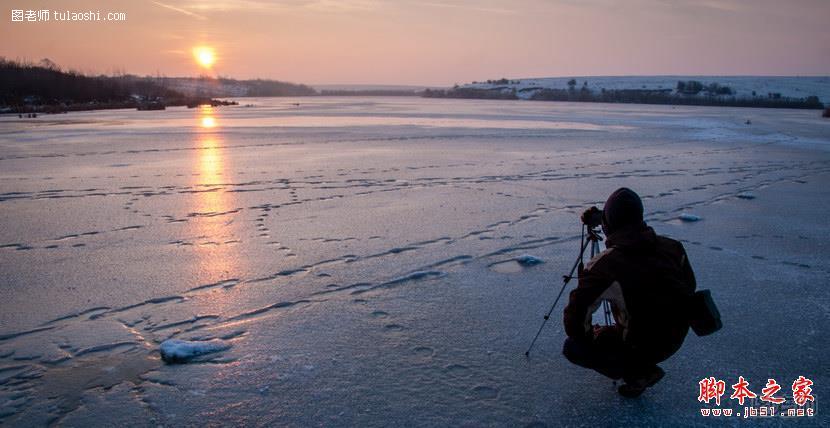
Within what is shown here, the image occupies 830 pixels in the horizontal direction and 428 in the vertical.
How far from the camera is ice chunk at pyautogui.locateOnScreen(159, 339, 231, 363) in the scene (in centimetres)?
380

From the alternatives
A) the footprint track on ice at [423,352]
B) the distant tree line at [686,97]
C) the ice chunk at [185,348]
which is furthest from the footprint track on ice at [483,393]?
the distant tree line at [686,97]

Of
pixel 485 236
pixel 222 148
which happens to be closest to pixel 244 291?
pixel 485 236

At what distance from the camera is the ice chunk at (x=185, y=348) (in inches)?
150

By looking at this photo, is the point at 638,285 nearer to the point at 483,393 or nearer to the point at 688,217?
the point at 483,393

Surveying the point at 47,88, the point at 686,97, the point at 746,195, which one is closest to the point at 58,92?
the point at 47,88

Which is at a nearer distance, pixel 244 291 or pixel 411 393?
pixel 411 393

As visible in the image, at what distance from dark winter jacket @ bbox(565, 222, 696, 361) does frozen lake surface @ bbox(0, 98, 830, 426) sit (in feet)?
1.94

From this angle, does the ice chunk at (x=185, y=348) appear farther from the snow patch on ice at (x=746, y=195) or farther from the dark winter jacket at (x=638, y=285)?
the snow patch on ice at (x=746, y=195)

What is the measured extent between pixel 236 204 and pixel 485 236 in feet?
13.3

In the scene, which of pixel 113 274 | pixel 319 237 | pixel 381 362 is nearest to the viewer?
pixel 381 362

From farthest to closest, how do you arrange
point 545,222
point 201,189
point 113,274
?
point 201,189
point 545,222
point 113,274

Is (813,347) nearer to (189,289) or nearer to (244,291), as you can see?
(244,291)

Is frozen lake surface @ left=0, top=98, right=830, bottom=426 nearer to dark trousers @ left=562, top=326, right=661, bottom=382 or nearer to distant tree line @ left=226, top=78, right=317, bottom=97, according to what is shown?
dark trousers @ left=562, top=326, right=661, bottom=382

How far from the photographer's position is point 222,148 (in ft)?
57.1
